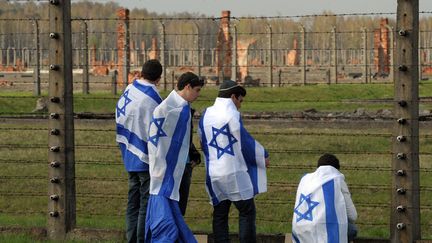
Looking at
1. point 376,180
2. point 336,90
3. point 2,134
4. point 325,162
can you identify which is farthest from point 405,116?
point 336,90

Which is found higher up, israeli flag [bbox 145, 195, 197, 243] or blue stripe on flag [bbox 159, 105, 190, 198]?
blue stripe on flag [bbox 159, 105, 190, 198]

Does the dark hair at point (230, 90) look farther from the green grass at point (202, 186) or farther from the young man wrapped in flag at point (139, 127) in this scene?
the green grass at point (202, 186)

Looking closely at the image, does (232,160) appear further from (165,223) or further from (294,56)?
(294,56)

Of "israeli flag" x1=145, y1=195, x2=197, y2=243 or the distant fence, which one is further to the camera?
the distant fence

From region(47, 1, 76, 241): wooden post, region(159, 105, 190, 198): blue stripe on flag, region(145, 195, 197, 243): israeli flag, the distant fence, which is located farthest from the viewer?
the distant fence

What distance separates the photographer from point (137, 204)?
34.1ft

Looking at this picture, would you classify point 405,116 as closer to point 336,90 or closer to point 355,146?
point 355,146

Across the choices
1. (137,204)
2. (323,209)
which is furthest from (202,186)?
(323,209)

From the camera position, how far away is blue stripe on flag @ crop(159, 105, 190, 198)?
9.03 meters

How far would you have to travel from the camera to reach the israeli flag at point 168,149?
904 centimetres

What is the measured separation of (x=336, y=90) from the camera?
131ft

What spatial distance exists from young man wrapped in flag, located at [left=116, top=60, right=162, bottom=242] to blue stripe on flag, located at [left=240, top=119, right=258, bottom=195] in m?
0.79

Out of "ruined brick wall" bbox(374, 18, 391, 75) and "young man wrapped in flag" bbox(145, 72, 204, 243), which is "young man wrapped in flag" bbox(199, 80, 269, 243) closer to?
"young man wrapped in flag" bbox(145, 72, 204, 243)

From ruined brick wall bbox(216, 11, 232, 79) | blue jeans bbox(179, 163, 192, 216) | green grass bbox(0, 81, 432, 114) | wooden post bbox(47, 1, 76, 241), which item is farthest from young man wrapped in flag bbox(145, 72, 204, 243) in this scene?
ruined brick wall bbox(216, 11, 232, 79)
